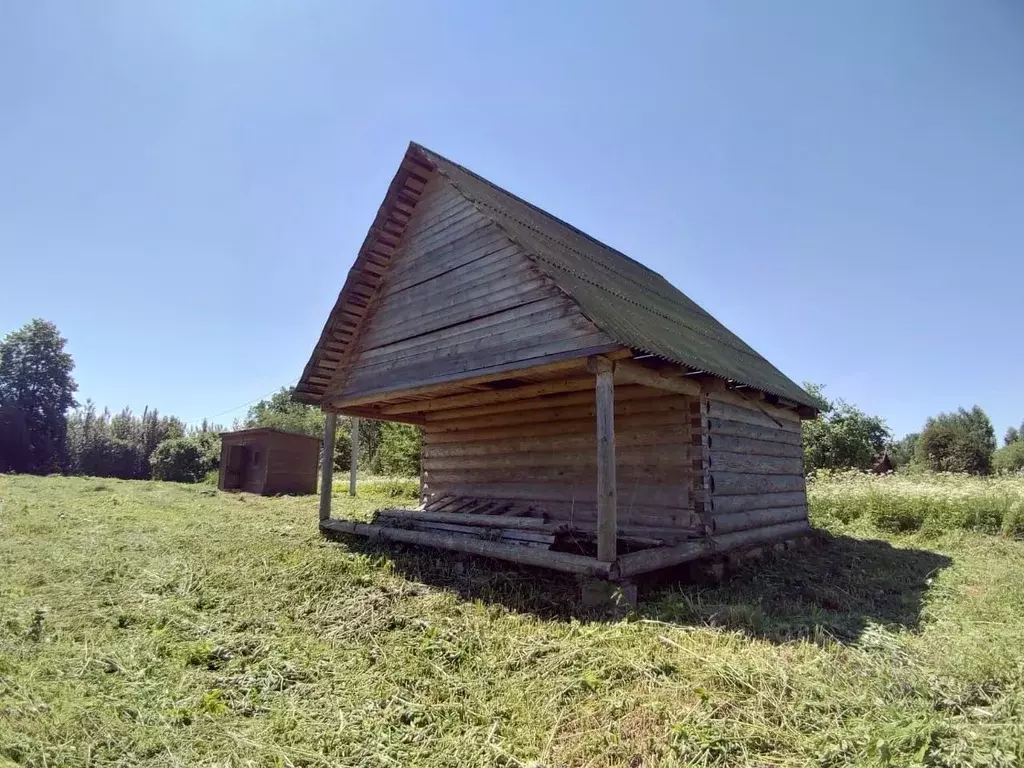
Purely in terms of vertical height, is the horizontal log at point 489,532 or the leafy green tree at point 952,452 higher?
the leafy green tree at point 952,452

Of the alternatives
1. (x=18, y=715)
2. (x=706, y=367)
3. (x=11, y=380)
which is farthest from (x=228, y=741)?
(x=11, y=380)

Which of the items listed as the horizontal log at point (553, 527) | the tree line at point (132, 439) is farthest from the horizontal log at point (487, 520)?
the tree line at point (132, 439)

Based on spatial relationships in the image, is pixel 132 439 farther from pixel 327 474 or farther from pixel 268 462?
pixel 327 474

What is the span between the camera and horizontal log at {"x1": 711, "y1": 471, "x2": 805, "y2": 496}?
9.09 meters

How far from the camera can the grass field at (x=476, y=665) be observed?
3680 millimetres

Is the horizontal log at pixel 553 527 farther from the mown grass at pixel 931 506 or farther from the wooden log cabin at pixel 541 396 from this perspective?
the mown grass at pixel 931 506

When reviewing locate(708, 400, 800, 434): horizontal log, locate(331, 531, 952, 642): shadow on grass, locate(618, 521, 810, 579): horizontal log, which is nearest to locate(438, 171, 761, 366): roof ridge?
locate(708, 400, 800, 434): horizontal log

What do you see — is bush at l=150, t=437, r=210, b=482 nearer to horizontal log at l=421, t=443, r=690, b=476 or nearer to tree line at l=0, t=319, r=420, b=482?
tree line at l=0, t=319, r=420, b=482

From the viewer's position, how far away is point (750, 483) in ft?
33.2

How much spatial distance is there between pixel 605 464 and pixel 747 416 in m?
5.06

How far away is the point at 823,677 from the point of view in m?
4.09

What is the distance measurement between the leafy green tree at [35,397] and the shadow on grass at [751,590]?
1637 inches

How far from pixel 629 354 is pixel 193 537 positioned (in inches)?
346

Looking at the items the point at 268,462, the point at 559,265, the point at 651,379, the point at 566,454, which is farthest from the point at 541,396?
the point at 268,462
